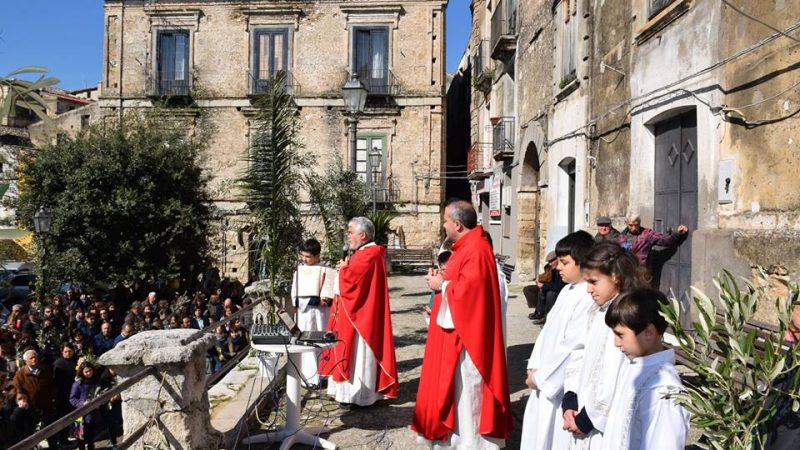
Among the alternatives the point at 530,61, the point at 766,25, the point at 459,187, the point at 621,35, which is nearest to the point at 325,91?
the point at 459,187

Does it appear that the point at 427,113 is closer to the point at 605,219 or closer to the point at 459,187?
the point at 459,187

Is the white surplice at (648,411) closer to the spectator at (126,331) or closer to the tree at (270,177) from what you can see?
the tree at (270,177)

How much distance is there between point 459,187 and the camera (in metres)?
30.2

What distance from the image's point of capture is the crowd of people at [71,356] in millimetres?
7961

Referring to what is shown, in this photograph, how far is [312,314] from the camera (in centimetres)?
654

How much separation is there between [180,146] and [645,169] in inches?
484

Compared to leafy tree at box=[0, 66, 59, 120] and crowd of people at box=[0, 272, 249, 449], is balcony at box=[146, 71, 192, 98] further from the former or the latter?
leafy tree at box=[0, 66, 59, 120]

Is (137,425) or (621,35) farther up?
(621,35)

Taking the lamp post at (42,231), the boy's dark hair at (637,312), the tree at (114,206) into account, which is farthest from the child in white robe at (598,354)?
the tree at (114,206)

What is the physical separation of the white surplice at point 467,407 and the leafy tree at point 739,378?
220 cm

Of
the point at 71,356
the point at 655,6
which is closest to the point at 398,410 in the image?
the point at 71,356

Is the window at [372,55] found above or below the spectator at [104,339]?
above

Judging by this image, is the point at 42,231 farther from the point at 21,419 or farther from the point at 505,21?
the point at 505,21

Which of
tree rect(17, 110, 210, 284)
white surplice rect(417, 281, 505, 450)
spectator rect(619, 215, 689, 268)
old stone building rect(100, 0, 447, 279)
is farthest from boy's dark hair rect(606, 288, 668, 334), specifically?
old stone building rect(100, 0, 447, 279)
